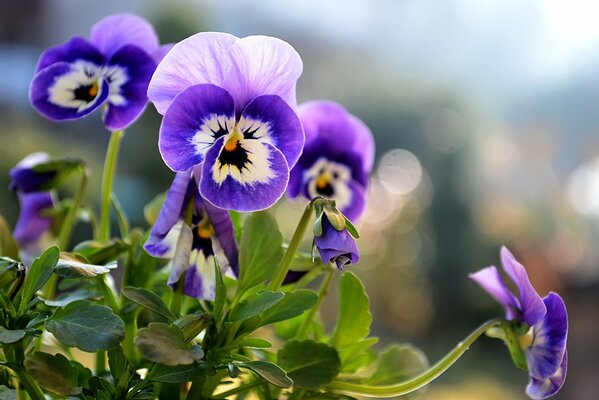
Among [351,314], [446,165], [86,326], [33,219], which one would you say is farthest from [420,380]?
[446,165]

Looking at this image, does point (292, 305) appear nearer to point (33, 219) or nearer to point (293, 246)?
point (293, 246)

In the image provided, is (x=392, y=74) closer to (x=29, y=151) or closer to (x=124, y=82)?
(x=29, y=151)

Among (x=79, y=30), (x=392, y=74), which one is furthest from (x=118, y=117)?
(x=79, y=30)

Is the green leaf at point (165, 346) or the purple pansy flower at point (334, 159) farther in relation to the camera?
the purple pansy flower at point (334, 159)

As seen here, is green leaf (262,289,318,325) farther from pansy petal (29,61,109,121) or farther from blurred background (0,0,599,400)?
blurred background (0,0,599,400)

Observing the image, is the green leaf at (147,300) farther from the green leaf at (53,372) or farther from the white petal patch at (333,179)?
the white petal patch at (333,179)

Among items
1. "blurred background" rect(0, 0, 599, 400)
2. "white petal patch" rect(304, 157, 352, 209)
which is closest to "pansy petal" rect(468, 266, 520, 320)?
"white petal patch" rect(304, 157, 352, 209)

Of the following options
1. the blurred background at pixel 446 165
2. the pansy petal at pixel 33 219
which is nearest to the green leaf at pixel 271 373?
the pansy petal at pixel 33 219
